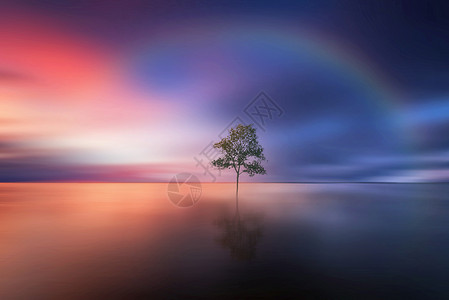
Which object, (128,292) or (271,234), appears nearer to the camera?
(128,292)

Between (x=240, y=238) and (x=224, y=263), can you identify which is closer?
(x=224, y=263)

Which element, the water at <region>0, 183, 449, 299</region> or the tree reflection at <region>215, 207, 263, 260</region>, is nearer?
the water at <region>0, 183, 449, 299</region>

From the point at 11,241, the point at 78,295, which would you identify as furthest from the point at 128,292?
the point at 11,241

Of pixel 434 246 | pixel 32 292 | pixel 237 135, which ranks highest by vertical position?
pixel 237 135

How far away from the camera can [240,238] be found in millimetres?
26500

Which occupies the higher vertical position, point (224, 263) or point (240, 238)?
point (240, 238)

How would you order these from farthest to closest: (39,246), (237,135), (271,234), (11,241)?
(237,135)
(271,234)
(11,241)
(39,246)

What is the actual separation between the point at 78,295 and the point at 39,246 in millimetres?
14750

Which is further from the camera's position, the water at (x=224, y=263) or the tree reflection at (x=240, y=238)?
the tree reflection at (x=240, y=238)

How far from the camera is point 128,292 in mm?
13438

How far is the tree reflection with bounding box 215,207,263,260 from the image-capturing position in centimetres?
2098

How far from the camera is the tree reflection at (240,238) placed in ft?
68.8

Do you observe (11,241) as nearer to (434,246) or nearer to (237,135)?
(434,246)

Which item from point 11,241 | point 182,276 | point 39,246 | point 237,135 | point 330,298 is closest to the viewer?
point 330,298
